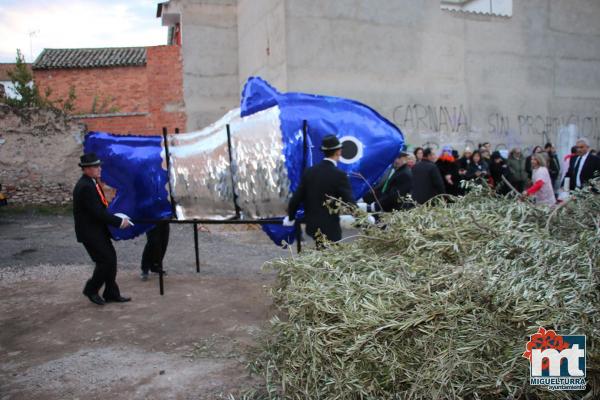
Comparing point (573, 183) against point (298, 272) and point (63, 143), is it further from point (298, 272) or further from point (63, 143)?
point (63, 143)

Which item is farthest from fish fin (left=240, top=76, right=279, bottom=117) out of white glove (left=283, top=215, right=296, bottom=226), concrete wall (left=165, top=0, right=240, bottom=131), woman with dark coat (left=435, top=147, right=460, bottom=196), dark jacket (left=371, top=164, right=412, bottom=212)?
concrete wall (left=165, top=0, right=240, bottom=131)

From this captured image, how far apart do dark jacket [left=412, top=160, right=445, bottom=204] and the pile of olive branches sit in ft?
10.8

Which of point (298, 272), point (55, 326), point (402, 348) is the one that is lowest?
point (55, 326)

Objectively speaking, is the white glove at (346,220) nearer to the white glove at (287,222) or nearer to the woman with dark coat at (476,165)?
the white glove at (287,222)

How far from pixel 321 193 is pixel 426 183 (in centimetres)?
260

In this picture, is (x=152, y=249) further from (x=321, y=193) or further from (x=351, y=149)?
(x=351, y=149)

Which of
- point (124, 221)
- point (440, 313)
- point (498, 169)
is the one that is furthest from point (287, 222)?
point (498, 169)

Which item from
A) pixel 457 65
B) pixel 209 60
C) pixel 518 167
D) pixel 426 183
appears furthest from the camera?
pixel 209 60

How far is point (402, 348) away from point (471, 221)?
134cm

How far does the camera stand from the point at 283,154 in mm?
5105

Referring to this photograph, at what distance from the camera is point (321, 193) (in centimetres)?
496

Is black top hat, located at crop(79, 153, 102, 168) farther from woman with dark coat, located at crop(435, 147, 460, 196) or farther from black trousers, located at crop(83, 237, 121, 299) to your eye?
woman with dark coat, located at crop(435, 147, 460, 196)

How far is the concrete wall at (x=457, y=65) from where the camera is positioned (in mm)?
10891

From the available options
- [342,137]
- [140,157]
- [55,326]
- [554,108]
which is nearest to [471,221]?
[342,137]
